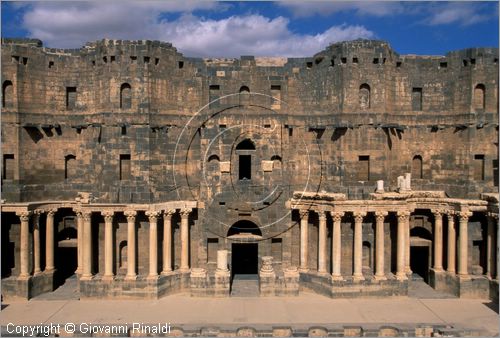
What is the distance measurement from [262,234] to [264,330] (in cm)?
729

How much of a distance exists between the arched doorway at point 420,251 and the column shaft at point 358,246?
4.42 meters

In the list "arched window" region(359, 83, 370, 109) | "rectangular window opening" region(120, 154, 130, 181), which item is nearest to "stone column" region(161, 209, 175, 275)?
"rectangular window opening" region(120, 154, 130, 181)

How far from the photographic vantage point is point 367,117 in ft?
84.6

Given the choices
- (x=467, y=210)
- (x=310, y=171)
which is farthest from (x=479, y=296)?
(x=310, y=171)

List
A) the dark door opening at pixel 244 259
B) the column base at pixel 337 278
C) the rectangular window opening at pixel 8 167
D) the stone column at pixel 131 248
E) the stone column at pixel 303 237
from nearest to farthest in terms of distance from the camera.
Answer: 1. the stone column at pixel 131 248
2. the column base at pixel 337 278
3. the rectangular window opening at pixel 8 167
4. the stone column at pixel 303 237
5. the dark door opening at pixel 244 259

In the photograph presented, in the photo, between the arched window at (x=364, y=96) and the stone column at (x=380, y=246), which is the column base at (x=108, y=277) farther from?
the arched window at (x=364, y=96)

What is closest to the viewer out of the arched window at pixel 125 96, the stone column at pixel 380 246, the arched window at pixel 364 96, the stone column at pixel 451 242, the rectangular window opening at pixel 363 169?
the stone column at pixel 380 246

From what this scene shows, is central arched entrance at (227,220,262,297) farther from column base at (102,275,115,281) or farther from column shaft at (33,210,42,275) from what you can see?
column shaft at (33,210,42,275)

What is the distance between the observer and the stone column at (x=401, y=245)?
81.5ft

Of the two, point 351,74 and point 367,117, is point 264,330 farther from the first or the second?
point 351,74

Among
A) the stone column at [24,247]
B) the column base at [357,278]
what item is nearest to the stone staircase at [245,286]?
the column base at [357,278]

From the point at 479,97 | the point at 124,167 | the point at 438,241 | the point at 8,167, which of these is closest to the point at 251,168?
the point at 124,167

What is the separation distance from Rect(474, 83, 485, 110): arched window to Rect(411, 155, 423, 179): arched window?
4.38 meters

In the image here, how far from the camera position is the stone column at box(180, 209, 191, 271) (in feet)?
84.8
